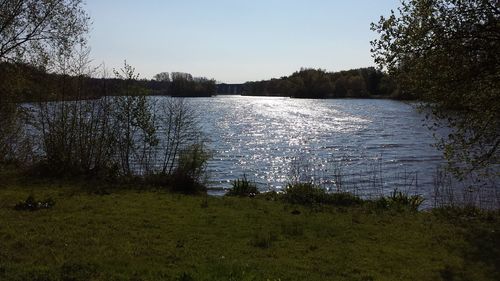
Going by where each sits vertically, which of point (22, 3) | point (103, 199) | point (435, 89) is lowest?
point (103, 199)

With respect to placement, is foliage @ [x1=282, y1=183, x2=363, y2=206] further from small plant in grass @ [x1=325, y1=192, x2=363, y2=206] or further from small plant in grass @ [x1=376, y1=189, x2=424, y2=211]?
small plant in grass @ [x1=376, y1=189, x2=424, y2=211]

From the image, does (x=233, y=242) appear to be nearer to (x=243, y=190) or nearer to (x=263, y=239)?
(x=263, y=239)

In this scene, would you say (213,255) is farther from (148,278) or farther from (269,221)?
(269,221)

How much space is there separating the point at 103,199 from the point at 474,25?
11216mm

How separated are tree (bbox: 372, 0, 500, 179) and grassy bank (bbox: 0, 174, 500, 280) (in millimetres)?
2880

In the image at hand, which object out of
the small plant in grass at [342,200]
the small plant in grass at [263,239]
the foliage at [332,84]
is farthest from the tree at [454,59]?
the foliage at [332,84]

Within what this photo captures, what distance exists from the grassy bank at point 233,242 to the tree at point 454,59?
9.45 ft

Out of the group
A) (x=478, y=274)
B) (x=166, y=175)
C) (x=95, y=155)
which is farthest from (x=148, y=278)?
(x=95, y=155)

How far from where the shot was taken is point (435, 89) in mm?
12508

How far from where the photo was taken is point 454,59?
12.1 meters

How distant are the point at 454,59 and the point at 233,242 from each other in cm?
720

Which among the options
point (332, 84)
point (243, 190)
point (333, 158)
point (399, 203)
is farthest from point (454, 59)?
point (332, 84)

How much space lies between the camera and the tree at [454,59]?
12.0 m

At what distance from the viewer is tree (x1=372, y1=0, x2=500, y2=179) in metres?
12.0
